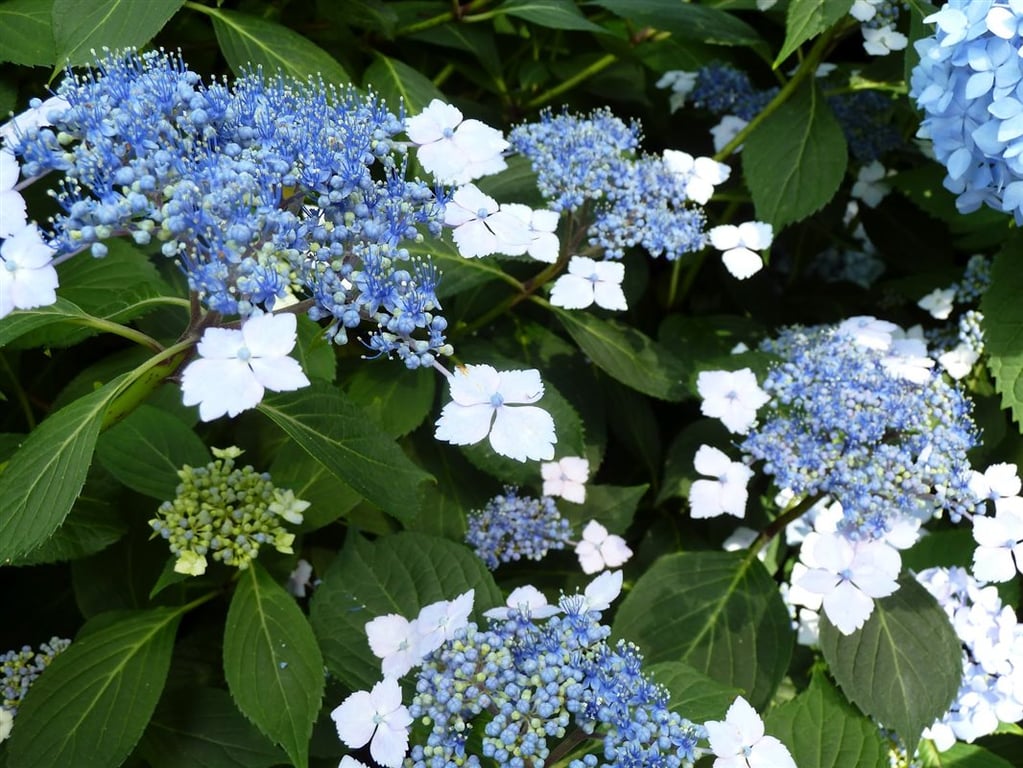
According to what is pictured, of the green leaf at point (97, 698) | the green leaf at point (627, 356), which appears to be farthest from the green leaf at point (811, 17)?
the green leaf at point (97, 698)

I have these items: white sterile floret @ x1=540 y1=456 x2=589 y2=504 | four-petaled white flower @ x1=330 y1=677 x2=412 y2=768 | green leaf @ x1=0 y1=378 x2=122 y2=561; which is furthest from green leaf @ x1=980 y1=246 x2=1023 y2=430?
green leaf @ x1=0 y1=378 x2=122 y2=561

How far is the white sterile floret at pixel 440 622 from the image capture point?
0.98 meters

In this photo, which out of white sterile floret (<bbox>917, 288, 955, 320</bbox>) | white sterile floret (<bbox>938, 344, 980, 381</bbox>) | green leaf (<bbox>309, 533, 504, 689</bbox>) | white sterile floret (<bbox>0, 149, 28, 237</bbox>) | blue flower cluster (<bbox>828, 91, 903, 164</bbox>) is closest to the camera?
white sterile floret (<bbox>0, 149, 28, 237</bbox>)

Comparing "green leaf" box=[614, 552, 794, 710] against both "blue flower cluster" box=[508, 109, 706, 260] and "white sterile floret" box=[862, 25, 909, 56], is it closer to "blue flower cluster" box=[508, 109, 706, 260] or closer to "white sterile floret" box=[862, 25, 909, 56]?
"blue flower cluster" box=[508, 109, 706, 260]

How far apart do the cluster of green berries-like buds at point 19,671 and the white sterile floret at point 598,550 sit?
2.28 feet

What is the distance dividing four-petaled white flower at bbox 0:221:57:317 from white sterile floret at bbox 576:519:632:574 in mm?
847

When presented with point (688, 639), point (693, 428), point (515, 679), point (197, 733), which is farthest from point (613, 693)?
point (693, 428)

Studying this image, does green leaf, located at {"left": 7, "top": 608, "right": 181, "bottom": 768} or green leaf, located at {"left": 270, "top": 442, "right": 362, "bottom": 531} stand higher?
green leaf, located at {"left": 270, "top": 442, "right": 362, "bottom": 531}

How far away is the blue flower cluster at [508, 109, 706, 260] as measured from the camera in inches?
51.8

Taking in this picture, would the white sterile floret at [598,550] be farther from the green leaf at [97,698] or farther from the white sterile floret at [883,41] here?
the white sterile floret at [883,41]

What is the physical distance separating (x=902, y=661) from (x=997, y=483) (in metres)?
0.26

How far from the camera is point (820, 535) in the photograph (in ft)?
4.26

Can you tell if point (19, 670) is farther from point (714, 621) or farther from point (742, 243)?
point (742, 243)

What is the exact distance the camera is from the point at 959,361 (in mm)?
1570
